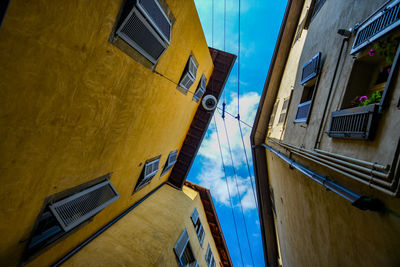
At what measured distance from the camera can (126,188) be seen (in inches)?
229

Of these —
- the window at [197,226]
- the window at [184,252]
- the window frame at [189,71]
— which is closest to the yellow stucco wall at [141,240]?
the window at [184,252]

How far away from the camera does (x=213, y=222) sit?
13.1m

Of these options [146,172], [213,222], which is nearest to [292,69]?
[146,172]

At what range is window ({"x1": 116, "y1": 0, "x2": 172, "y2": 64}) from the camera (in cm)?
323

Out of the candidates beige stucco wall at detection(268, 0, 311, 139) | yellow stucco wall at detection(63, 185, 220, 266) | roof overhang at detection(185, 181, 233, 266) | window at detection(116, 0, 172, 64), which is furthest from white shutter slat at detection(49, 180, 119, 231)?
roof overhang at detection(185, 181, 233, 266)

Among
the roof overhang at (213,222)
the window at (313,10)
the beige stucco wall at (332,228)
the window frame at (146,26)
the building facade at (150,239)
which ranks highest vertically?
the window at (313,10)

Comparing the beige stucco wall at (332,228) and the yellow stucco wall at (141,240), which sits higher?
the beige stucco wall at (332,228)

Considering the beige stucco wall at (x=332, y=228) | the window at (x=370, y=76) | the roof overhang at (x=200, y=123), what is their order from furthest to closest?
the roof overhang at (x=200, y=123) → the window at (x=370, y=76) → the beige stucco wall at (x=332, y=228)

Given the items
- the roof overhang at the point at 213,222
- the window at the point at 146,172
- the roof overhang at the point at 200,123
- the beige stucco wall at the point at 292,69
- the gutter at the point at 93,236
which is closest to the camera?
the gutter at the point at 93,236

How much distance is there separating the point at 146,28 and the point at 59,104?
7.00 feet

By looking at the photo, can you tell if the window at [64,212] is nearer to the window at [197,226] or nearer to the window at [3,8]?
the window at [3,8]

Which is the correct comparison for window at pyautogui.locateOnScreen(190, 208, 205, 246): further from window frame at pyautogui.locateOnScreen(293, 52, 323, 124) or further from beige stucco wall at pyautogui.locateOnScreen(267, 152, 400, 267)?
window frame at pyautogui.locateOnScreen(293, 52, 323, 124)

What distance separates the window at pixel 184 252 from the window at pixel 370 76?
561cm

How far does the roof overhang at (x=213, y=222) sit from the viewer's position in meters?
11.9
